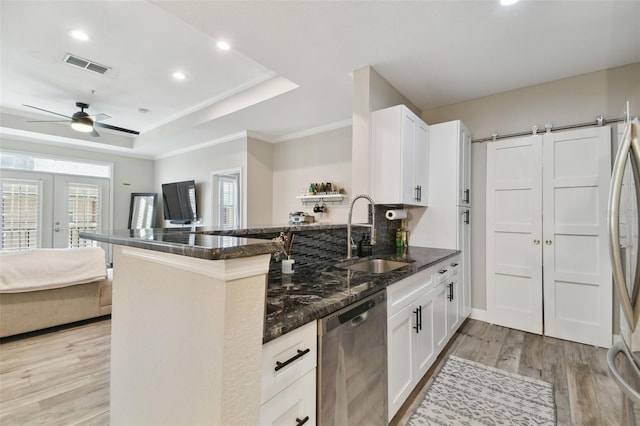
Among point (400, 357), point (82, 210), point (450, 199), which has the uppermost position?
point (450, 199)

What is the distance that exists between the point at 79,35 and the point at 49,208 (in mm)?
4644

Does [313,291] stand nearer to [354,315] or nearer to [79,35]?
[354,315]

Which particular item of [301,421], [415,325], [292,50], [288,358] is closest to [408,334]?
[415,325]

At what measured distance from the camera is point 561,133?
296cm

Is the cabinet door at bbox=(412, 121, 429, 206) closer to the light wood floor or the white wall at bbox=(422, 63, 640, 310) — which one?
the white wall at bbox=(422, 63, 640, 310)

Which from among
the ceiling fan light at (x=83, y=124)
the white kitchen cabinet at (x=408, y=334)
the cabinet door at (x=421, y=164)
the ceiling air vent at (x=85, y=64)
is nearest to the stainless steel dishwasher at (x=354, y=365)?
the white kitchen cabinet at (x=408, y=334)

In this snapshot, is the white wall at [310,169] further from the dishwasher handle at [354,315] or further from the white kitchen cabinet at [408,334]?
the dishwasher handle at [354,315]

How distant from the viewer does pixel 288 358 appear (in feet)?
3.28

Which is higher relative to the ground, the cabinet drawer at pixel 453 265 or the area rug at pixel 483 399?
the cabinet drawer at pixel 453 265

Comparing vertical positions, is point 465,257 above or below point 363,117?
below

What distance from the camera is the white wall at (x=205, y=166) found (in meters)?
5.20

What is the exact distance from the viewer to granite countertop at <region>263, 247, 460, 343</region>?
3.33 ft

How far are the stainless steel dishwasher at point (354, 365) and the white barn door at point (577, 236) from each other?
2539 millimetres

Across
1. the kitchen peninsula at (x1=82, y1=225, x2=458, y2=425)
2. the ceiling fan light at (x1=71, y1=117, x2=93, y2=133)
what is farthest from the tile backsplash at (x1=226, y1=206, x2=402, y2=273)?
the ceiling fan light at (x1=71, y1=117, x2=93, y2=133)
